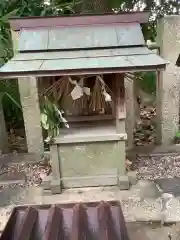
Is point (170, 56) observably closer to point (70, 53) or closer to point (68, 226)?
point (70, 53)

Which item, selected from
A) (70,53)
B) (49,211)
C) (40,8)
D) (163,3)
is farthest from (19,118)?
(49,211)

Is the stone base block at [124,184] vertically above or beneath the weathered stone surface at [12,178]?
above

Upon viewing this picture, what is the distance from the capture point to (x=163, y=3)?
516 cm

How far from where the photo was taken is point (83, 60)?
107 inches

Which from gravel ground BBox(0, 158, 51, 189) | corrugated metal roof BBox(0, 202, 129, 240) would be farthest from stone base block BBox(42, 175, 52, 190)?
corrugated metal roof BBox(0, 202, 129, 240)

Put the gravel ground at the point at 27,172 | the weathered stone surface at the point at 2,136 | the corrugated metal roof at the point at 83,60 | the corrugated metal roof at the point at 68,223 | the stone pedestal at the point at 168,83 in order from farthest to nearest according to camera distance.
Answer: the weathered stone surface at the point at 2,136, the stone pedestal at the point at 168,83, the gravel ground at the point at 27,172, the corrugated metal roof at the point at 83,60, the corrugated metal roof at the point at 68,223

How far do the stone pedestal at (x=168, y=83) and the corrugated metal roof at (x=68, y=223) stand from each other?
2.26m

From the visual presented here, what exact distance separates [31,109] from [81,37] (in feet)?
4.47

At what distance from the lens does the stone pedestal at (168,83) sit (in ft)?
12.6

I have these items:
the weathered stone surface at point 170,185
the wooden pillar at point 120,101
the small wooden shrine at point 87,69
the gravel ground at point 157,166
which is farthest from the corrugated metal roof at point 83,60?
the gravel ground at point 157,166

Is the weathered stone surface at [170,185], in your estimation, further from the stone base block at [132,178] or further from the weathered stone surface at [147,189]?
the stone base block at [132,178]

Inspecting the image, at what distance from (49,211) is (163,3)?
443 cm

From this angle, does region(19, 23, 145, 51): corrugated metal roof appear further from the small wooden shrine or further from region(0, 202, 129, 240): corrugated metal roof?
region(0, 202, 129, 240): corrugated metal roof

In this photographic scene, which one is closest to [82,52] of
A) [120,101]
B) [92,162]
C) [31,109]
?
[120,101]
